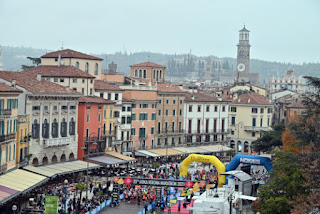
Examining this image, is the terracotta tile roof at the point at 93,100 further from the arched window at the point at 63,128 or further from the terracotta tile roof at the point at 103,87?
the arched window at the point at 63,128

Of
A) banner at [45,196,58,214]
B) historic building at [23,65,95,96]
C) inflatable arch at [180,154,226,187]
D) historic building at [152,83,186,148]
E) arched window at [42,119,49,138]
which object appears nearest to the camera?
banner at [45,196,58,214]

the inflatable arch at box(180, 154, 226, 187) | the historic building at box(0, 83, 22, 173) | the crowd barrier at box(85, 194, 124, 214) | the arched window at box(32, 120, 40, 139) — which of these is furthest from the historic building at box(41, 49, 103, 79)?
the crowd barrier at box(85, 194, 124, 214)

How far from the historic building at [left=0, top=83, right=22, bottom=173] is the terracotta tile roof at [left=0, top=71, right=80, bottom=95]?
188 inches

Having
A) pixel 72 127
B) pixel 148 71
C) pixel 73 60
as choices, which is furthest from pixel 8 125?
pixel 148 71

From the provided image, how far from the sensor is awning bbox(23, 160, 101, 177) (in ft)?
186

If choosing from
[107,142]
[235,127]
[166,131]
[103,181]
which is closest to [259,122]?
[235,127]

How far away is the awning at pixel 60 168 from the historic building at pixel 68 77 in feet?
32.5

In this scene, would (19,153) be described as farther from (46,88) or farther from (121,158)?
(121,158)

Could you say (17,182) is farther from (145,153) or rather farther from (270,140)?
(270,140)

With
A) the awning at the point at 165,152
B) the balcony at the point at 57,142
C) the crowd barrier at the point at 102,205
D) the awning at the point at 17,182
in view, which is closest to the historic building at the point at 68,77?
the balcony at the point at 57,142

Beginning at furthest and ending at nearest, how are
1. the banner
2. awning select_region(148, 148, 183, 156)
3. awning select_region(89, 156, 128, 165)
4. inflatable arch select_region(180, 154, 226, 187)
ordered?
awning select_region(148, 148, 183, 156) → awning select_region(89, 156, 128, 165) → inflatable arch select_region(180, 154, 226, 187) → the banner

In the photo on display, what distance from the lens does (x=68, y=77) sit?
74562 mm

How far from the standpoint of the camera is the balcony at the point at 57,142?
62.8 metres

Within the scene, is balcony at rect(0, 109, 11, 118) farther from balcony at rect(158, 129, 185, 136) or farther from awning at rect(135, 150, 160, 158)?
balcony at rect(158, 129, 185, 136)
